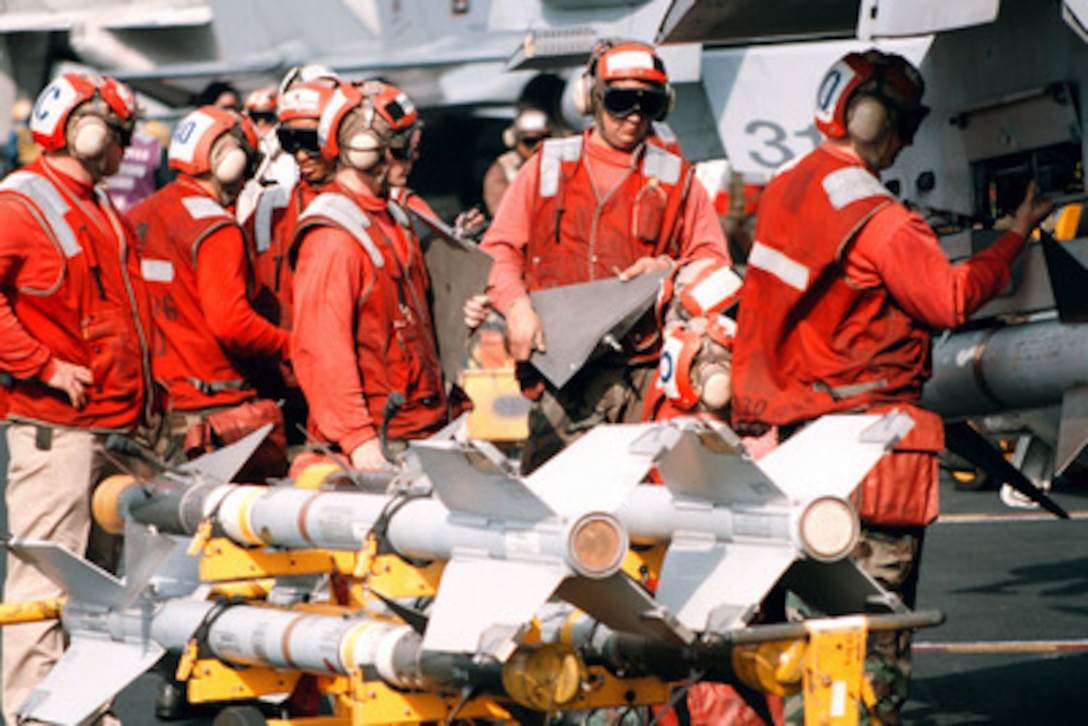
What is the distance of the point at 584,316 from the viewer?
6.79m

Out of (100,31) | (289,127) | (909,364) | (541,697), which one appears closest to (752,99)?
(289,127)

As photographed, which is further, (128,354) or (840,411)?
(128,354)

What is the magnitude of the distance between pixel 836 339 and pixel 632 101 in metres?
1.70

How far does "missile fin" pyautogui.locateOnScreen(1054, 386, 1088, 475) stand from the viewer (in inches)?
234

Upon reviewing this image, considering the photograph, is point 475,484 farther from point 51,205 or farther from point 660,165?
point 51,205

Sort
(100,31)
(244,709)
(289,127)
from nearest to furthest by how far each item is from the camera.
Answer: (244,709) → (289,127) → (100,31)

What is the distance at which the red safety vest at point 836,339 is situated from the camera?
5.54 metres

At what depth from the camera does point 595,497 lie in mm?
4477

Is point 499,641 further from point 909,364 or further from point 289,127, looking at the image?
point 289,127

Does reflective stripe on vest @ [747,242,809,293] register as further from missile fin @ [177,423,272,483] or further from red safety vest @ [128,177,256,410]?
red safety vest @ [128,177,256,410]

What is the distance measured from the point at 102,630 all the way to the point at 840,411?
7.55 ft

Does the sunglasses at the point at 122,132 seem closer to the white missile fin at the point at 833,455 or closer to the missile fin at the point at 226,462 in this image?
the missile fin at the point at 226,462

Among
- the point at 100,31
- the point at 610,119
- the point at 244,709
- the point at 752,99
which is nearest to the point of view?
the point at 244,709

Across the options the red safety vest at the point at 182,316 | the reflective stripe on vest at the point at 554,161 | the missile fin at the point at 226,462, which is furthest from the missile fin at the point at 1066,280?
the red safety vest at the point at 182,316
